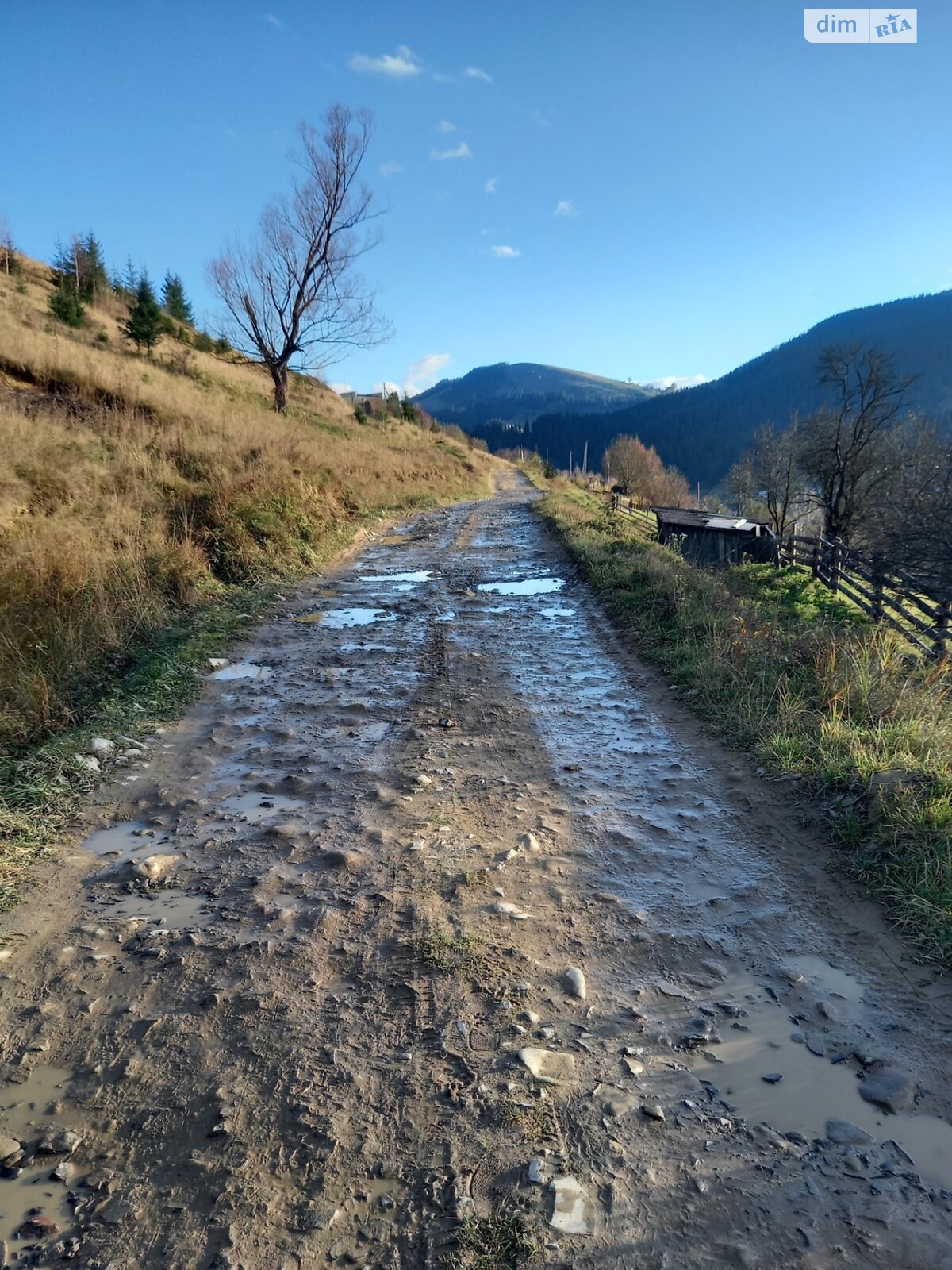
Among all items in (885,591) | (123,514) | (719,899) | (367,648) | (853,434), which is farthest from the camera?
(853,434)

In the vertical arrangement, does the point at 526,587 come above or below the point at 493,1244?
above

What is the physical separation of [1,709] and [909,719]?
660 cm

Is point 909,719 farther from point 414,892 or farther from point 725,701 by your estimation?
point 414,892

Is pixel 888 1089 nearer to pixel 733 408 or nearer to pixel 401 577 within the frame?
pixel 401 577

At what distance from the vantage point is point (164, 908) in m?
3.25

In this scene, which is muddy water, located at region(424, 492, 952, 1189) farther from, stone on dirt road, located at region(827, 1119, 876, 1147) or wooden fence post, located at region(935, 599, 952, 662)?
wooden fence post, located at region(935, 599, 952, 662)

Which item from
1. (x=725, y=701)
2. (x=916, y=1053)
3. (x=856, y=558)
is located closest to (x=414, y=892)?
(x=916, y=1053)

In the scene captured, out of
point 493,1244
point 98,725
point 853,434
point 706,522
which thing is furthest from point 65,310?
point 853,434

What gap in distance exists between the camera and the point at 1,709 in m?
5.07

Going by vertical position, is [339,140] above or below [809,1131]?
above

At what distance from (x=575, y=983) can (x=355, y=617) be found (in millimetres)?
6368

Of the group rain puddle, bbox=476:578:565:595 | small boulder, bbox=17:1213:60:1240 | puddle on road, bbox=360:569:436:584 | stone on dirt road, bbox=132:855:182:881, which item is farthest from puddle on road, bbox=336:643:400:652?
small boulder, bbox=17:1213:60:1240

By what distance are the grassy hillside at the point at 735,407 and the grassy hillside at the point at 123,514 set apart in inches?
5595

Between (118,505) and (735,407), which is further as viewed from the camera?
(735,407)
